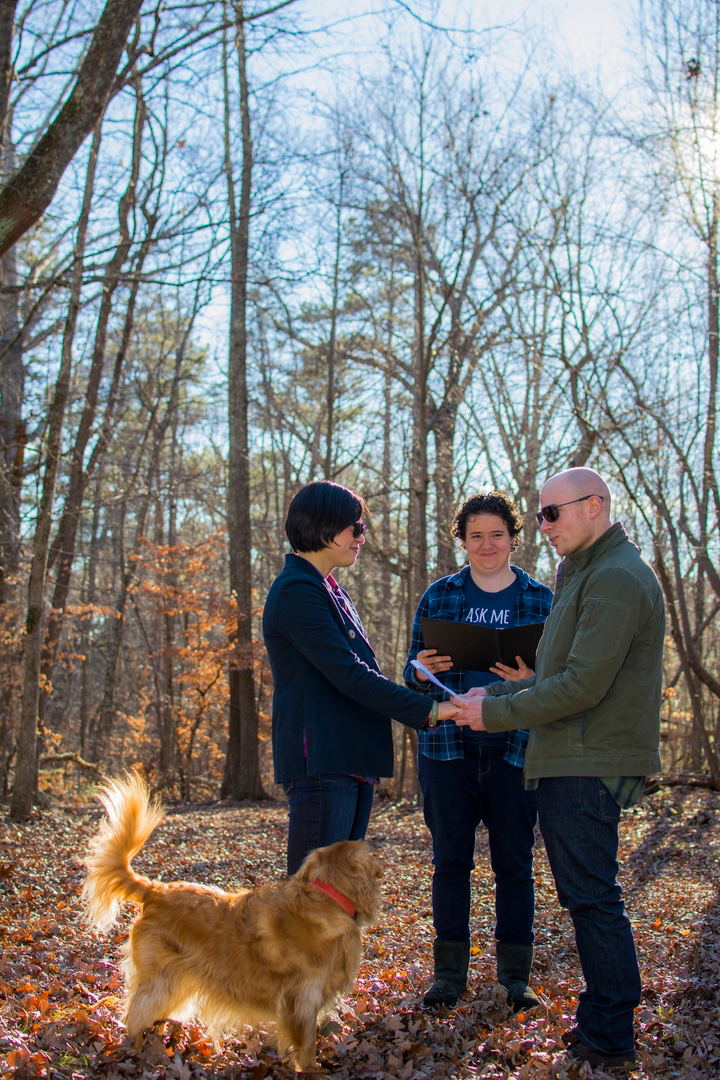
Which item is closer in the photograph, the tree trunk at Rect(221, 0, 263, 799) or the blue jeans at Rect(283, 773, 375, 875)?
the blue jeans at Rect(283, 773, 375, 875)

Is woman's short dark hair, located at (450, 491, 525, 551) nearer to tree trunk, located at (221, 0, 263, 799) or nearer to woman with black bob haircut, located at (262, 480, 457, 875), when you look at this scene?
woman with black bob haircut, located at (262, 480, 457, 875)

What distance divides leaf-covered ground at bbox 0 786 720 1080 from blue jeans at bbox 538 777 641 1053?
0.18 meters

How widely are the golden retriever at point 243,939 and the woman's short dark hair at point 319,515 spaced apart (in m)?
1.21

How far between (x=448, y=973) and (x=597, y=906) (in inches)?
41.4

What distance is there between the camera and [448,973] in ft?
13.1

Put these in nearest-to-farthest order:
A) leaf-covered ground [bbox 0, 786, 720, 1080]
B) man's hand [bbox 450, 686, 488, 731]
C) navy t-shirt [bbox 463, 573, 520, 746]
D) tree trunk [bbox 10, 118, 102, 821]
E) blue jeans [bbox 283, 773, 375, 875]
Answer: leaf-covered ground [bbox 0, 786, 720, 1080], blue jeans [bbox 283, 773, 375, 875], man's hand [bbox 450, 686, 488, 731], navy t-shirt [bbox 463, 573, 520, 746], tree trunk [bbox 10, 118, 102, 821]

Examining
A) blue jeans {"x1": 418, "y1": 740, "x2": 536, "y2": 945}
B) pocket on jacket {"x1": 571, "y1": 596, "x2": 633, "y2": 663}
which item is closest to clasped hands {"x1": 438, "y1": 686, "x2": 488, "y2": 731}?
blue jeans {"x1": 418, "y1": 740, "x2": 536, "y2": 945}

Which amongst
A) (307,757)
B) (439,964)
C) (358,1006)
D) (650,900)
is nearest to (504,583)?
(307,757)

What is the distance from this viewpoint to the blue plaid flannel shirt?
4.00 meters

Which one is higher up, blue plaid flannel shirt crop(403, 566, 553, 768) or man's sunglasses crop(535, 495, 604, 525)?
man's sunglasses crop(535, 495, 604, 525)

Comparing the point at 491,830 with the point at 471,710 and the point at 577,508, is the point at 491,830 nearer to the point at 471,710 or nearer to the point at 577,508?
the point at 471,710

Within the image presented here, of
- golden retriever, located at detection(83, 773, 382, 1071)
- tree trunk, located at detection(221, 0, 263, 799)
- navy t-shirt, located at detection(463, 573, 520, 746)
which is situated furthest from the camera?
tree trunk, located at detection(221, 0, 263, 799)

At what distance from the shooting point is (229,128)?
55.2 ft

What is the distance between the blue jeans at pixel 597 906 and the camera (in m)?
3.23
